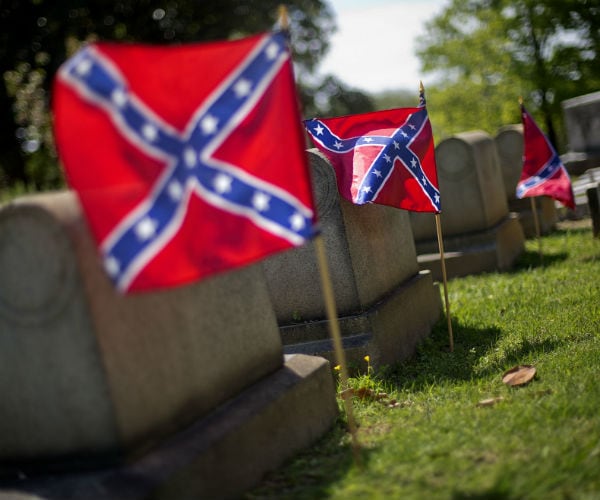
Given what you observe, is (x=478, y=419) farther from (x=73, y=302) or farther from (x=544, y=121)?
(x=544, y=121)

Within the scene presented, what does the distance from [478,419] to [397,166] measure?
247cm

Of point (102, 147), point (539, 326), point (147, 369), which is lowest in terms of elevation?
point (539, 326)

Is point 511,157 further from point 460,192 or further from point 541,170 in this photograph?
point 541,170

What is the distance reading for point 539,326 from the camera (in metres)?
7.60

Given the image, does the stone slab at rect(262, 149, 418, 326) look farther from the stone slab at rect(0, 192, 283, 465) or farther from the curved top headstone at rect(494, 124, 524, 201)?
the curved top headstone at rect(494, 124, 524, 201)

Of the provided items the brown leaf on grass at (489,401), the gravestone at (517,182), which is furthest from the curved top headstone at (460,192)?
the brown leaf on grass at (489,401)

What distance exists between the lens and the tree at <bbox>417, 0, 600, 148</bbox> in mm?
29250

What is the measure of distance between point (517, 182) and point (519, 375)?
916 centimetres

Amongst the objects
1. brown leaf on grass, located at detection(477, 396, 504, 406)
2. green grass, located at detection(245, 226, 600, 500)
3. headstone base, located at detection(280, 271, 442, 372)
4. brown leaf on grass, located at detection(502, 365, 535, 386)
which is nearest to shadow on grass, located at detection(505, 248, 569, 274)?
green grass, located at detection(245, 226, 600, 500)

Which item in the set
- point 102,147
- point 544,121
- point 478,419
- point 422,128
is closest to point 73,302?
point 102,147

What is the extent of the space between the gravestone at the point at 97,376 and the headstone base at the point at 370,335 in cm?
231

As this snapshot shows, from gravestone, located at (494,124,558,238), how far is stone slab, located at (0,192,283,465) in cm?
1114

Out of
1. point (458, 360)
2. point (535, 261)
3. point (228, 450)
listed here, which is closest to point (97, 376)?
point (228, 450)

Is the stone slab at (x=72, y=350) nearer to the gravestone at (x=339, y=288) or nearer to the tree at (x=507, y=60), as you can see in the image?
the gravestone at (x=339, y=288)
